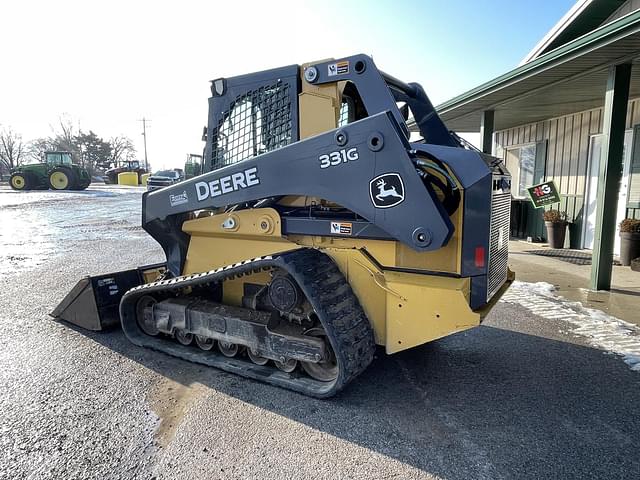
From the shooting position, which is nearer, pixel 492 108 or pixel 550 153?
pixel 492 108

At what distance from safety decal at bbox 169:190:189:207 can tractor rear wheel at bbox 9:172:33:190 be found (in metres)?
31.6

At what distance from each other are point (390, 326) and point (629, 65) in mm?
5366

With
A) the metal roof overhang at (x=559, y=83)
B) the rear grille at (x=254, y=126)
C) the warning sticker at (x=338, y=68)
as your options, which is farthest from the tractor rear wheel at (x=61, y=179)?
the warning sticker at (x=338, y=68)

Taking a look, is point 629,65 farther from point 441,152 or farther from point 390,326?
point 390,326

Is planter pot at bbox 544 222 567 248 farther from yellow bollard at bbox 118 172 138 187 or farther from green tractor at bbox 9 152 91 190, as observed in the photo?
yellow bollard at bbox 118 172 138 187

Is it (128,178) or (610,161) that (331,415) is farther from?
(128,178)

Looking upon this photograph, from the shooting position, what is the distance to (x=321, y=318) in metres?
2.93

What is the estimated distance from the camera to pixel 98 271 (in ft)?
24.1

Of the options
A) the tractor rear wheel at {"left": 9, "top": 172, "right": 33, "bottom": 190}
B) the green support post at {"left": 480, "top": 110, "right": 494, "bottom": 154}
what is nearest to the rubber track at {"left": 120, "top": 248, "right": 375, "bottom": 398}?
the green support post at {"left": 480, "top": 110, "right": 494, "bottom": 154}

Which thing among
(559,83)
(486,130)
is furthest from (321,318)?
(486,130)

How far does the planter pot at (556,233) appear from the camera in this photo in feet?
30.9

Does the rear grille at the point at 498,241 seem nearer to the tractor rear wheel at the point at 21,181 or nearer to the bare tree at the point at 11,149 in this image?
the tractor rear wheel at the point at 21,181

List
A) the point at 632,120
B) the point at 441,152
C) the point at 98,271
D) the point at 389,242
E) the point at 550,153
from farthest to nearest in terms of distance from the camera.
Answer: the point at 550,153
the point at 632,120
the point at 98,271
the point at 389,242
the point at 441,152

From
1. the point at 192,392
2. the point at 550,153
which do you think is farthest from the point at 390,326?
the point at 550,153
